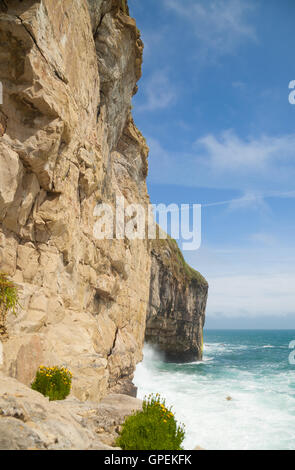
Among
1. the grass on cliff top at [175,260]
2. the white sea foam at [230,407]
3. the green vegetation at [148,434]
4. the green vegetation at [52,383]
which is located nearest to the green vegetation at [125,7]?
the green vegetation at [52,383]

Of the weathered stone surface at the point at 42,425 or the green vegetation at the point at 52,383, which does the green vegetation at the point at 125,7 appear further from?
the weathered stone surface at the point at 42,425

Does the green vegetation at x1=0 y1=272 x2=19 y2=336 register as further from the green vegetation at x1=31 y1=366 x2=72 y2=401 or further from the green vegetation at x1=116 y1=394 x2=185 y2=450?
the green vegetation at x1=116 y1=394 x2=185 y2=450

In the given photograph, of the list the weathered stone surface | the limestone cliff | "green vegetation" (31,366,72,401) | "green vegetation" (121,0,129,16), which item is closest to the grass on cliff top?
the limestone cliff

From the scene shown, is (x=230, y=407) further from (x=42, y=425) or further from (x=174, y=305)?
(x=174, y=305)

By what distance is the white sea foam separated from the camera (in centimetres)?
1627

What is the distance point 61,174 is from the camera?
12914 mm

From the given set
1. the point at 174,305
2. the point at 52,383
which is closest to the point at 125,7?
the point at 52,383

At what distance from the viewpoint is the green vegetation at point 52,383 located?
854cm

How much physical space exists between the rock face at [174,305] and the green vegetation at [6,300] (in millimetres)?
37432

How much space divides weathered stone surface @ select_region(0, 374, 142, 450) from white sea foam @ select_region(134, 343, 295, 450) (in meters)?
10.6

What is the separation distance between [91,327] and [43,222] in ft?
18.8

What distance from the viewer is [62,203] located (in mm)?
13141
